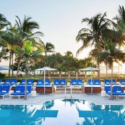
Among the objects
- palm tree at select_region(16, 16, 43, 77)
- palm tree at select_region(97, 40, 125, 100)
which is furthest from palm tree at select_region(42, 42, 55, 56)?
palm tree at select_region(97, 40, 125, 100)

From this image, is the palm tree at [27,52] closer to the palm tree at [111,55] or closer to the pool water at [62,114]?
the pool water at [62,114]

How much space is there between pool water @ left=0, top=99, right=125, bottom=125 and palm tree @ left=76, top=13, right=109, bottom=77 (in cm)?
1204

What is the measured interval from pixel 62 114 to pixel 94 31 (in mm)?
14841

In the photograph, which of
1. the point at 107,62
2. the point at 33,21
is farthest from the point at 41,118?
the point at 33,21

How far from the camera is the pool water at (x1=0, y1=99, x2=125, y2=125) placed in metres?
7.02

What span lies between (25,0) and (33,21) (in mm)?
4724

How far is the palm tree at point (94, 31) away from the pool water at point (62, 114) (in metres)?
12.0

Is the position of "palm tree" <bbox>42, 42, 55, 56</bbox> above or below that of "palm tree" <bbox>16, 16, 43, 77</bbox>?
below

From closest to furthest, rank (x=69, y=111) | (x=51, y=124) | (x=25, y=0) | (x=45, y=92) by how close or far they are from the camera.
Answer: (x=51, y=124), (x=69, y=111), (x=45, y=92), (x=25, y=0)

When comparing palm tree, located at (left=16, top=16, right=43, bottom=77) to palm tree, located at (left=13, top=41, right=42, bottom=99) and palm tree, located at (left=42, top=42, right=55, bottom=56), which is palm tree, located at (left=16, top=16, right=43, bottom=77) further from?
palm tree, located at (left=13, top=41, right=42, bottom=99)

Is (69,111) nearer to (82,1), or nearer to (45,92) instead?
(45,92)

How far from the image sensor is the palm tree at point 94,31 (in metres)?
20.5

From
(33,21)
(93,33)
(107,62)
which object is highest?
(33,21)

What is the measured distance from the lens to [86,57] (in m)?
21.6
